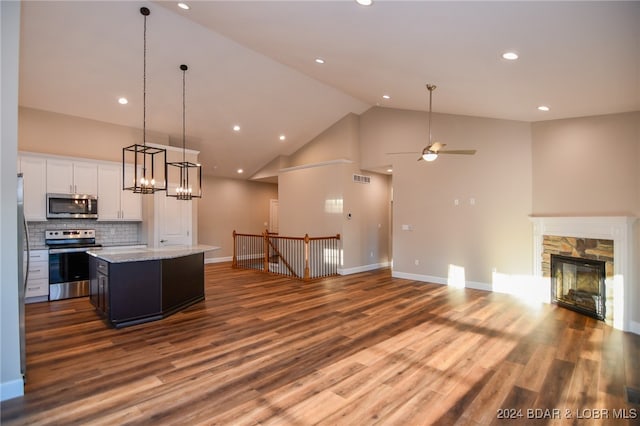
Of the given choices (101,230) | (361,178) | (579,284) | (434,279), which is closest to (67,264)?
(101,230)

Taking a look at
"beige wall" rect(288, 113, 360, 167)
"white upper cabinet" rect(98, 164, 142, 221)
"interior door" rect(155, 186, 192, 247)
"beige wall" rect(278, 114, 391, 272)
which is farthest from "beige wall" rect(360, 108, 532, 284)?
"white upper cabinet" rect(98, 164, 142, 221)

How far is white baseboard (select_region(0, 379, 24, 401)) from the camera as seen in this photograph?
2.75 metres

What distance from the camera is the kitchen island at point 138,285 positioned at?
14.8 feet

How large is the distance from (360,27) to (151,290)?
176 inches

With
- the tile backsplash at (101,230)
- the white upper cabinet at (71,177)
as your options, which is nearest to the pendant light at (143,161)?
the white upper cabinet at (71,177)

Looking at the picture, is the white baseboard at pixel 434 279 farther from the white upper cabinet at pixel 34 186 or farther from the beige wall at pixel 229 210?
the white upper cabinet at pixel 34 186

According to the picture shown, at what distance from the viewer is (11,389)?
279 centimetres

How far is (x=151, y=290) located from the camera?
4781 millimetres

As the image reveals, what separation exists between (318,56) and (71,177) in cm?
523

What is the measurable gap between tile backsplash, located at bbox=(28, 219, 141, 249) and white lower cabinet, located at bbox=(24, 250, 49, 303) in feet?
0.95

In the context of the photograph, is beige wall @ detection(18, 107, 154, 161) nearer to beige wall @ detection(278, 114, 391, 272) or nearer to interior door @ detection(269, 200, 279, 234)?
beige wall @ detection(278, 114, 391, 272)

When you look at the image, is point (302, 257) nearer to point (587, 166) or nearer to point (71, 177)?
point (71, 177)

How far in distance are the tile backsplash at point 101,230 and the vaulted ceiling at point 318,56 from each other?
2.20m

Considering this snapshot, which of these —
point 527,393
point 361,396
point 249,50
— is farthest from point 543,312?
point 249,50
